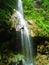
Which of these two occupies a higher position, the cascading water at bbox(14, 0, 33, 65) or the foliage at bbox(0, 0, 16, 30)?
the foliage at bbox(0, 0, 16, 30)

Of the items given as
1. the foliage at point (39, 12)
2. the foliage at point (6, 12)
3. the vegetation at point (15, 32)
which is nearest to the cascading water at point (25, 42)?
the vegetation at point (15, 32)

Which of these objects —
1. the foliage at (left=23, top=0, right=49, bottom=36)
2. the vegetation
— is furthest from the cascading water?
the foliage at (left=23, top=0, right=49, bottom=36)

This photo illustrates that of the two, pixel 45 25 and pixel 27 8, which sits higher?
pixel 27 8

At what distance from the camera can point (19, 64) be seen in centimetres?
1018

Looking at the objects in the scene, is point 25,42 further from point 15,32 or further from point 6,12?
point 6,12

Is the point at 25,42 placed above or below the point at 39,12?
below

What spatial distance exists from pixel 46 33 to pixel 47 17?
189 centimetres

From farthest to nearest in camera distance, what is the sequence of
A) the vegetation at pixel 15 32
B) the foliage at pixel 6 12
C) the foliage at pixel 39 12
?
the foliage at pixel 39 12, the vegetation at pixel 15 32, the foliage at pixel 6 12

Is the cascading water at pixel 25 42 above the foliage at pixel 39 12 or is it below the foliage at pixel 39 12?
below

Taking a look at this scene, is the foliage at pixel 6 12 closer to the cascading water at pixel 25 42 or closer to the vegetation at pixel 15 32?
the vegetation at pixel 15 32

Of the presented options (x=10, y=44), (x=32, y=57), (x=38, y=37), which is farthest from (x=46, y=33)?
(x=10, y=44)

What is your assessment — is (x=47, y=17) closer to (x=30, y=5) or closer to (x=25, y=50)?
(x=30, y=5)

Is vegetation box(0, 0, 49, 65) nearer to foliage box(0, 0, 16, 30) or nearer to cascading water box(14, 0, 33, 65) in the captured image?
foliage box(0, 0, 16, 30)

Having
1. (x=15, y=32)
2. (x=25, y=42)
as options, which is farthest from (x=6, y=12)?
(x=25, y=42)
